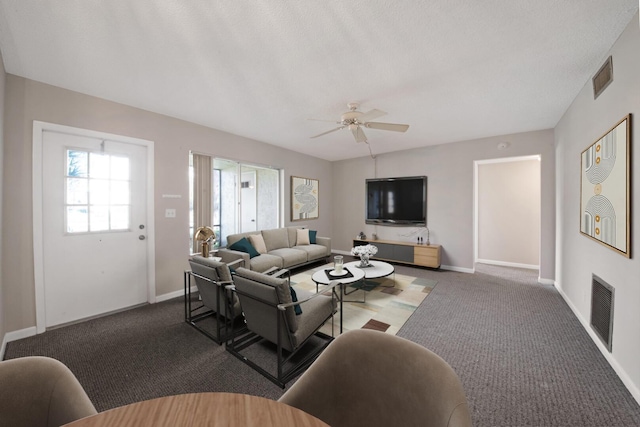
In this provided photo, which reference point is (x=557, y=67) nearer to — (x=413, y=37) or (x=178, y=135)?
(x=413, y=37)

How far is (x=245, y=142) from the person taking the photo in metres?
4.55

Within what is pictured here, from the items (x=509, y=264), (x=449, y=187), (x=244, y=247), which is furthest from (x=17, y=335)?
(x=509, y=264)

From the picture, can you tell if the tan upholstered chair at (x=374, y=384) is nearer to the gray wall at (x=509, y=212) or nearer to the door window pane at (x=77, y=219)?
the door window pane at (x=77, y=219)

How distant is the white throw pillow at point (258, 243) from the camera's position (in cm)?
437

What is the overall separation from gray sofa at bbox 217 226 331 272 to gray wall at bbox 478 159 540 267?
3.63m

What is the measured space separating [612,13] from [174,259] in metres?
4.93

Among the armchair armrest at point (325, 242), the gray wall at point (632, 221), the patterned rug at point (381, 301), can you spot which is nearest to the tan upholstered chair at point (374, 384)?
the patterned rug at point (381, 301)

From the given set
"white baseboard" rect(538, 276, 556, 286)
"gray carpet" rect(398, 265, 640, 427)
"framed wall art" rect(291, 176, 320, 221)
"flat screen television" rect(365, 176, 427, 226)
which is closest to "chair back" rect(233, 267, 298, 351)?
"gray carpet" rect(398, 265, 640, 427)

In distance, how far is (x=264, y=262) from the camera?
13.0 feet

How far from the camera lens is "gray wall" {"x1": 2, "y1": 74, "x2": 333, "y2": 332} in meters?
2.41

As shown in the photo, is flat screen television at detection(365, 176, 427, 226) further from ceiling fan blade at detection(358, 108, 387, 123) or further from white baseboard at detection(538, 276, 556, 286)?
ceiling fan blade at detection(358, 108, 387, 123)

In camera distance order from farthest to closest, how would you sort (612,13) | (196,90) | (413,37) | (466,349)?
(196,90)
(466,349)
(413,37)
(612,13)

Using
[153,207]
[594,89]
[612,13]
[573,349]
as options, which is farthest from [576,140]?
[153,207]

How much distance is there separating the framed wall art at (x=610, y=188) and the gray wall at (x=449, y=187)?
1.85 m
